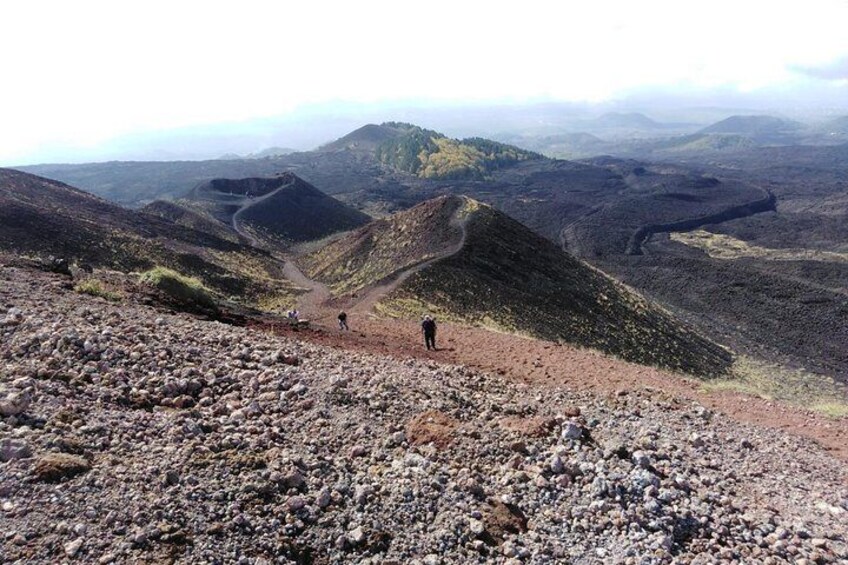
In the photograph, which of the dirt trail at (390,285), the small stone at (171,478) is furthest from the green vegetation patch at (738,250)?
the small stone at (171,478)

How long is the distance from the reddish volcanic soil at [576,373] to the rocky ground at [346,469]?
130 cm

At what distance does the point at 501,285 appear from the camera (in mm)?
32875

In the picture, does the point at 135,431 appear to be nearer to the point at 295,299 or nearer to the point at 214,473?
the point at 214,473

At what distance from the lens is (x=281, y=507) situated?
5906 millimetres

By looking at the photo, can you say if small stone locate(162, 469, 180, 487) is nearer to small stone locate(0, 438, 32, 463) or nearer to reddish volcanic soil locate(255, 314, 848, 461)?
small stone locate(0, 438, 32, 463)

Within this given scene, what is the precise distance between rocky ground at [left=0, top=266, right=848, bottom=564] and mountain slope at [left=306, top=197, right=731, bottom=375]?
1674 centimetres

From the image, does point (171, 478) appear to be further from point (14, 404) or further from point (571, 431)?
point (571, 431)

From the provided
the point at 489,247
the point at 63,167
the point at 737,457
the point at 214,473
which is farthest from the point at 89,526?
the point at 63,167

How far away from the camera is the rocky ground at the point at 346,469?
556 cm

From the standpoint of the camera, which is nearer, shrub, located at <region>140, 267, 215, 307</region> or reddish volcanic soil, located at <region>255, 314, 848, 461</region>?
reddish volcanic soil, located at <region>255, 314, 848, 461</region>

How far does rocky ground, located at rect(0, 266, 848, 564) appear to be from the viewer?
18.2ft

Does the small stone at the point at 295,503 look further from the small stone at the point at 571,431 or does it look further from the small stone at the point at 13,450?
the small stone at the point at 571,431

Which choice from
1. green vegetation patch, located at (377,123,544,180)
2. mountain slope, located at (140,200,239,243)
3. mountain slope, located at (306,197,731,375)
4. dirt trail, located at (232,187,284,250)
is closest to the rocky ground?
mountain slope, located at (306,197,731,375)

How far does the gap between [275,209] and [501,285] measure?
5693cm
